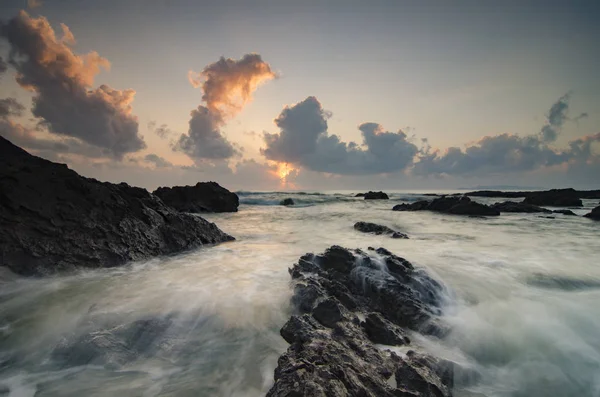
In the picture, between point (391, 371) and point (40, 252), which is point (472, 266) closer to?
point (391, 371)

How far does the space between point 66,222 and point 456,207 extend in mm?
27098

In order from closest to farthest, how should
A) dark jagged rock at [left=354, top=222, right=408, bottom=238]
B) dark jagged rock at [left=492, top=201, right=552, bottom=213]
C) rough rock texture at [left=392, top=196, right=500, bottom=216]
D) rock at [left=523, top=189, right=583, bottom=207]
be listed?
dark jagged rock at [left=354, top=222, right=408, bottom=238]
rough rock texture at [left=392, top=196, right=500, bottom=216]
dark jagged rock at [left=492, top=201, right=552, bottom=213]
rock at [left=523, top=189, right=583, bottom=207]

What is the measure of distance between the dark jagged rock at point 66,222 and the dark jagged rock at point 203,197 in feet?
67.7

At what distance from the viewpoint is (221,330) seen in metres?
4.57

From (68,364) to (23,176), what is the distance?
20.1ft

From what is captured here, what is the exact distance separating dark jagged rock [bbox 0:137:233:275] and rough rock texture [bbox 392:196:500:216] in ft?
78.5

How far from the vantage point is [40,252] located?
21.0 ft

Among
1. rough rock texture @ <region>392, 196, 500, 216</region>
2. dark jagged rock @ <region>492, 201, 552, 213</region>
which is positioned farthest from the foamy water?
dark jagged rock @ <region>492, 201, 552, 213</region>

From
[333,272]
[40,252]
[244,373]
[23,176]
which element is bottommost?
[244,373]

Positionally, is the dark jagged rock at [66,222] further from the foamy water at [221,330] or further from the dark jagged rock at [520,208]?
the dark jagged rock at [520,208]

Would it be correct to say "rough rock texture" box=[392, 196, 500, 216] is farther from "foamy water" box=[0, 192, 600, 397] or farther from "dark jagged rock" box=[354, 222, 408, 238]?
"foamy water" box=[0, 192, 600, 397]

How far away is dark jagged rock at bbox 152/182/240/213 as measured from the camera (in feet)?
98.5

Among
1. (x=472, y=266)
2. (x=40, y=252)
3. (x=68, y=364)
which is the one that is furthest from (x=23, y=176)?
(x=472, y=266)

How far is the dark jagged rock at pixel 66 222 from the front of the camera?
6.33m
